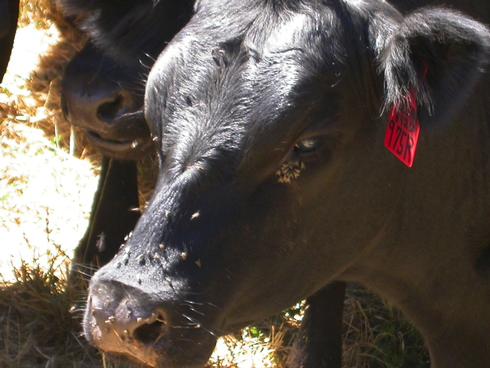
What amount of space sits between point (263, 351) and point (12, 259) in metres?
1.36

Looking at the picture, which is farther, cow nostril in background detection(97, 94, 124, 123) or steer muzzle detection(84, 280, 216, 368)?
cow nostril in background detection(97, 94, 124, 123)

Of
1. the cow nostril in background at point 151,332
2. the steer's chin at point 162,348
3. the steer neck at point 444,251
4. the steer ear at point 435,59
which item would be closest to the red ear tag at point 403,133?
the steer ear at point 435,59

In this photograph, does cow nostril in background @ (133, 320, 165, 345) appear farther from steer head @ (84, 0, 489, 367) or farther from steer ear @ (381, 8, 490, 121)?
steer ear @ (381, 8, 490, 121)

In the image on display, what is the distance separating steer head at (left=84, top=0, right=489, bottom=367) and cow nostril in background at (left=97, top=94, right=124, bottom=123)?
73 centimetres

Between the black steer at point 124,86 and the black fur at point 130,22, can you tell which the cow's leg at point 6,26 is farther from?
the black fur at point 130,22

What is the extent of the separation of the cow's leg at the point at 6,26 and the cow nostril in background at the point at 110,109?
781 millimetres

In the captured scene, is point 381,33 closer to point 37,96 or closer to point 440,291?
point 440,291

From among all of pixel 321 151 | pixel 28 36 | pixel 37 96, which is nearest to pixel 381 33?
pixel 321 151

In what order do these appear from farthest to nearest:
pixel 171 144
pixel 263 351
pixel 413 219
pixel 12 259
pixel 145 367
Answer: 1. pixel 12 259
2. pixel 263 351
3. pixel 145 367
4. pixel 413 219
5. pixel 171 144

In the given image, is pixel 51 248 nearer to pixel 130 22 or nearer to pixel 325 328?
pixel 325 328

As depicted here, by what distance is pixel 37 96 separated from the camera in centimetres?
718

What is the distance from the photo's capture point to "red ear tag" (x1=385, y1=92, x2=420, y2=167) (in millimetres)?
3502

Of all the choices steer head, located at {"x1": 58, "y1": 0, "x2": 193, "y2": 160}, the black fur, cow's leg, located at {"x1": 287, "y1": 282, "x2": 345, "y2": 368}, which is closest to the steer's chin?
steer head, located at {"x1": 58, "y1": 0, "x2": 193, "y2": 160}

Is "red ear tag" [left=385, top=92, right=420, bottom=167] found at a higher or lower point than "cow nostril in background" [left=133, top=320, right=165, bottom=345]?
higher
